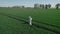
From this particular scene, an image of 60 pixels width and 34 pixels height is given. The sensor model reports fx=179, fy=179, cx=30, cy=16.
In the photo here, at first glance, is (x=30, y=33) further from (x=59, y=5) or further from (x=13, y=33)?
(x=59, y=5)

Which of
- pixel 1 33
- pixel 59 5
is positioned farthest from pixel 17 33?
pixel 59 5

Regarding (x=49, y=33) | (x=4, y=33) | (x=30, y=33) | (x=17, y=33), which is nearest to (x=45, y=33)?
(x=49, y=33)

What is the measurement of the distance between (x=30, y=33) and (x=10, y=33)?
6.03 feet

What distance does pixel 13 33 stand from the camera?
1625 cm

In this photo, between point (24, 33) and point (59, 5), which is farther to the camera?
point (59, 5)

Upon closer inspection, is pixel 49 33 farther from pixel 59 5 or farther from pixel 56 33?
pixel 59 5

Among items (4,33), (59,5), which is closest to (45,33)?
(4,33)

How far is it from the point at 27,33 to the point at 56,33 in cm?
261

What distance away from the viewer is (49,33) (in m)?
16.2

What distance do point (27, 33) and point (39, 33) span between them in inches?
45.8

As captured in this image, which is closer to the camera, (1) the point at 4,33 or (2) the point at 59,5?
(1) the point at 4,33

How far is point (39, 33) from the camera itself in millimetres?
16391

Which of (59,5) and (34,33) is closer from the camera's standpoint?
(34,33)

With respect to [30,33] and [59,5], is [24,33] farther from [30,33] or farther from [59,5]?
[59,5]
